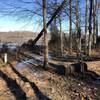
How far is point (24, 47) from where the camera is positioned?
1241 inches

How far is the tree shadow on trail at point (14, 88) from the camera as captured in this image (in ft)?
42.5

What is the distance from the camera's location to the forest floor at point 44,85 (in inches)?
504

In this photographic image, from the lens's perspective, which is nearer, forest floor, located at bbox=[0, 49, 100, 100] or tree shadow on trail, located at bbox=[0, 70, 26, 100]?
forest floor, located at bbox=[0, 49, 100, 100]

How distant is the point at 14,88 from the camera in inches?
560

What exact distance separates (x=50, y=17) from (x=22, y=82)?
10603 millimetres

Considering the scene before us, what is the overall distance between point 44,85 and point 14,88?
4.45 ft

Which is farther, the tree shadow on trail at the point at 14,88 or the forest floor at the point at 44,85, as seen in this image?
the tree shadow on trail at the point at 14,88

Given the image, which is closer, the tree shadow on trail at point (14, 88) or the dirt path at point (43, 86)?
the dirt path at point (43, 86)

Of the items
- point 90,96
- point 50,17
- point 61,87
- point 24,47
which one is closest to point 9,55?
point 50,17

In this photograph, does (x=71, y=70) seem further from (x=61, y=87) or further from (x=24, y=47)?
(x=24, y=47)

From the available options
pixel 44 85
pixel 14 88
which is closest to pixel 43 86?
pixel 44 85

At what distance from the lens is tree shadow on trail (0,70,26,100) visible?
510 inches

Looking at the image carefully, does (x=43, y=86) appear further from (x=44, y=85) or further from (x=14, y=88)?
(x=14, y=88)

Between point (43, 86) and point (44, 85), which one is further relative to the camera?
point (44, 85)
